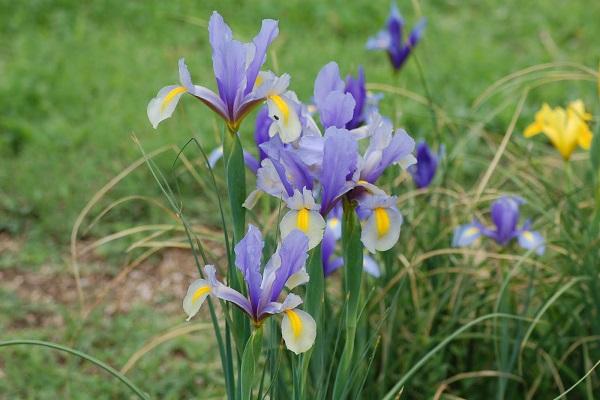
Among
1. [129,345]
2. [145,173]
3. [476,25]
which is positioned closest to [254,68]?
[129,345]

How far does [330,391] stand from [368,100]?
2.84ft

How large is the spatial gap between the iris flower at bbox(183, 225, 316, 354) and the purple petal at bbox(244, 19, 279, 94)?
28 cm

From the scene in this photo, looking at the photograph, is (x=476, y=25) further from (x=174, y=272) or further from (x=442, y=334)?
(x=442, y=334)

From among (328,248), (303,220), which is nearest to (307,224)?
(303,220)

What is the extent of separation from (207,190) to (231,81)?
3.54ft

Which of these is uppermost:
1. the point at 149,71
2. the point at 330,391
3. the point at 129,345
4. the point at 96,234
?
the point at 149,71

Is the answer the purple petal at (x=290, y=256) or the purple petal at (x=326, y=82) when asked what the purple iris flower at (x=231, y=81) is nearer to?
the purple petal at (x=326, y=82)

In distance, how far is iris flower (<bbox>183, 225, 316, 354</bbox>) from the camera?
5.09 ft

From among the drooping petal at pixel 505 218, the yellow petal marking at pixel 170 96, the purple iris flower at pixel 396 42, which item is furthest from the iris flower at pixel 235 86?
the purple iris flower at pixel 396 42

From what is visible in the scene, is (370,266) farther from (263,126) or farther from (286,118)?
(286,118)

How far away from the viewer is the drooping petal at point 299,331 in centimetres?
155

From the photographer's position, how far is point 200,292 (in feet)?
5.22

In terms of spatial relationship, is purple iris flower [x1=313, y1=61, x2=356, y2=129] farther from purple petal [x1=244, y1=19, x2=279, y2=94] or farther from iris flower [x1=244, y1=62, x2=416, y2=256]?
purple petal [x1=244, y1=19, x2=279, y2=94]

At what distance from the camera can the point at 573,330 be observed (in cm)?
270
